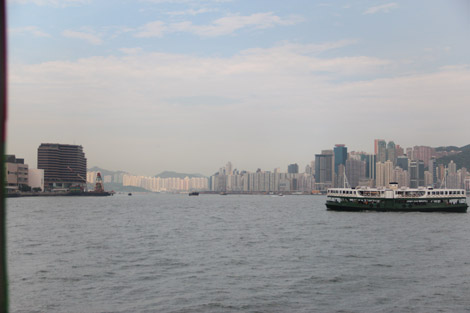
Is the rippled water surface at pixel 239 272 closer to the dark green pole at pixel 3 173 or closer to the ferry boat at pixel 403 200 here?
the dark green pole at pixel 3 173

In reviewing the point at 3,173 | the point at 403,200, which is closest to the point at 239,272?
the point at 3,173

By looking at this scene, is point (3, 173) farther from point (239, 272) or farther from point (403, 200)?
point (403, 200)

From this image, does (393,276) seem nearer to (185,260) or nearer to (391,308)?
(391,308)

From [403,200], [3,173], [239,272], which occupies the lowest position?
[239,272]

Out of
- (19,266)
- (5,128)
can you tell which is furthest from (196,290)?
(5,128)

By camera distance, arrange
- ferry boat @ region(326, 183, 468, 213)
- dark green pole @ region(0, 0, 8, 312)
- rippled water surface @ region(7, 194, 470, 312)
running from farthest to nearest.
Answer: ferry boat @ region(326, 183, 468, 213) < rippled water surface @ region(7, 194, 470, 312) < dark green pole @ region(0, 0, 8, 312)

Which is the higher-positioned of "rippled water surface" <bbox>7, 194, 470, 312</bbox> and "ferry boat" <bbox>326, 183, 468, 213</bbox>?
"ferry boat" <bbox>326, 183, 468, 213</bbox>

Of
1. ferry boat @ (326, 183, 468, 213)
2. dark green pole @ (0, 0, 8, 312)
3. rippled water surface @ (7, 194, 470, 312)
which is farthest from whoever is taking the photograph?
ferry boat @ (326, 183, 468, 213)

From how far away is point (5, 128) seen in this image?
7.59 feet

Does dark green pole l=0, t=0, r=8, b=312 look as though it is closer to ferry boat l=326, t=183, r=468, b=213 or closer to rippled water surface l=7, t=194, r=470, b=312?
rippled water surface l=7, t=194, r=470, b=312

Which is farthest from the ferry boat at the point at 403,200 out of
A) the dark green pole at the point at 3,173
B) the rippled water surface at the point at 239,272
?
the dark green pole at the point at 3,173

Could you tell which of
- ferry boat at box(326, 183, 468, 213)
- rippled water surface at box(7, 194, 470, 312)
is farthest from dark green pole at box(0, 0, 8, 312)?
ferry boat at box(326, 183, 468, 213)

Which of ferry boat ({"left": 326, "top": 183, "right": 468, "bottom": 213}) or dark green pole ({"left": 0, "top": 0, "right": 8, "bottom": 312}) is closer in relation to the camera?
dark green pole ({"left": 0, "top": 0, "right": 8, "bottom": 312})

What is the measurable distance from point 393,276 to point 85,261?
21029 mm
